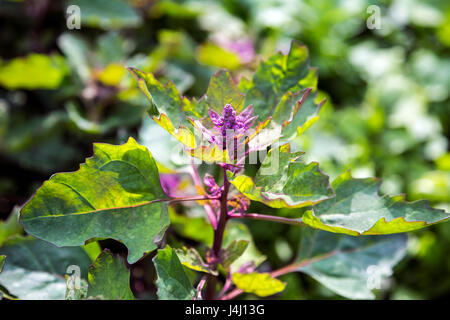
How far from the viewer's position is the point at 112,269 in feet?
1.81

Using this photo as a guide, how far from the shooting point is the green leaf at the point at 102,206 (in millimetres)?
527

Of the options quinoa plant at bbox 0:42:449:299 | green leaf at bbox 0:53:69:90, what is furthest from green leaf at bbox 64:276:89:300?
green leaf at bbox 0:53:69:90

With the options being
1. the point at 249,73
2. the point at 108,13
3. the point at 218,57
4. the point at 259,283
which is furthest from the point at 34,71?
the point at 259,283

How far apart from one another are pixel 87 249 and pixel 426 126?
48.7 inches

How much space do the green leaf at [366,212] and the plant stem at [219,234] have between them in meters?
0.11

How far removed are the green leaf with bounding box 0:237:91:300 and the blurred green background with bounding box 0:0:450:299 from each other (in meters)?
0.13

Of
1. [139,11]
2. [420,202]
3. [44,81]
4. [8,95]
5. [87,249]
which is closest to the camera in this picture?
[420,202]

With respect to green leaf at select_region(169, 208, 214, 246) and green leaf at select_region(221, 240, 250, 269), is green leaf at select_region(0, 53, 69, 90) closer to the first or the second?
green leaf at select_region(169, 208, 214, 246)

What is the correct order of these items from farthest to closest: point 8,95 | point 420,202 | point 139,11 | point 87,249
Result: point 139,11 → point 8,95 → point 87,249 → point 420,202

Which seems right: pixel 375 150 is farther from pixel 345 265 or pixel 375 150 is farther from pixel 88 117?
pixel 88 117

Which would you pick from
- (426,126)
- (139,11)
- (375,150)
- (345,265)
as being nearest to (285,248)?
(345,265)

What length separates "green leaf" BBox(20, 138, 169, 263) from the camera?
20.7 inches

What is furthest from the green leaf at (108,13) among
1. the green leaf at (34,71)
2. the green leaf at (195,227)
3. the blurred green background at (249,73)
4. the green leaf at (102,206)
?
the green leaf at (102,206)

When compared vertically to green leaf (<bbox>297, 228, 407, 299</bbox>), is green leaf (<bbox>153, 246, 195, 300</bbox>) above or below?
below
